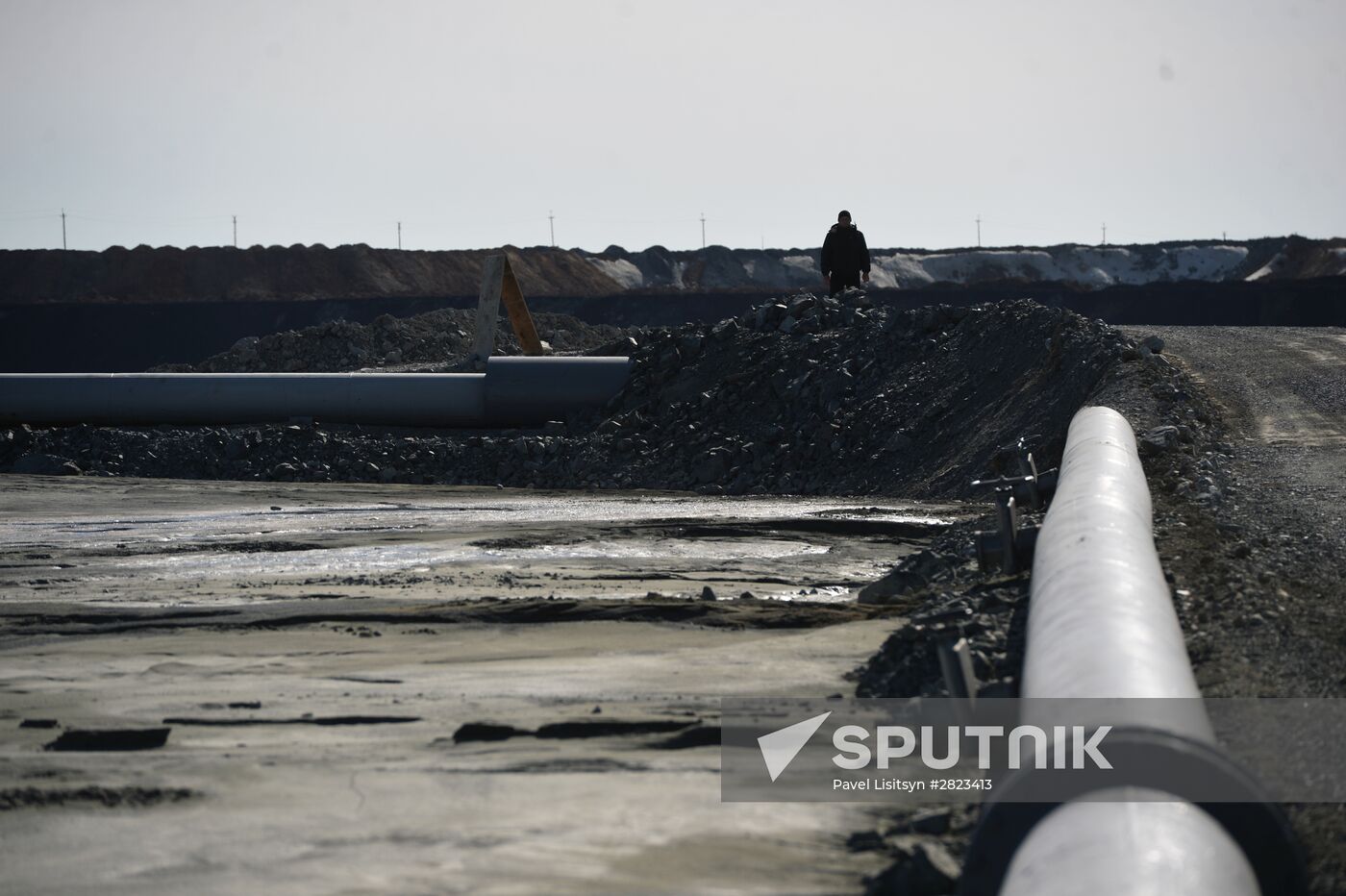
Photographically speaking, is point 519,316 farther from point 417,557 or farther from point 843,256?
point 417,557

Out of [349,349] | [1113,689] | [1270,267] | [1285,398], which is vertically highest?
[1270,267]

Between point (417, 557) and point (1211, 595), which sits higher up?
point (1211, 595)

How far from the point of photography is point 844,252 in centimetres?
1878

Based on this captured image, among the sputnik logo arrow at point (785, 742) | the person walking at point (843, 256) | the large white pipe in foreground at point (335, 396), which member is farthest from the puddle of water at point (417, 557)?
the person walking at point (843, 256)

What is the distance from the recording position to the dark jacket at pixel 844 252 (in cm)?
1842

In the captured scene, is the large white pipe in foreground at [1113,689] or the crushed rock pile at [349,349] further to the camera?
the crushed rock pile at [349,349]

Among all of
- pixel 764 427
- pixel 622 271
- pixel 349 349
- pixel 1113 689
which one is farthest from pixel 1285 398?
pixel 622 271

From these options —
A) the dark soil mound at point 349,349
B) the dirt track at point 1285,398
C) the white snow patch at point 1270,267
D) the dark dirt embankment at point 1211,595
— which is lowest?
the dark dirt embankment at point 1211,595

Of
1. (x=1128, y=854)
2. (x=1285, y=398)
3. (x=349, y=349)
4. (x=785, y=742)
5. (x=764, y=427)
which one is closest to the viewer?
(x=1128, y=854)

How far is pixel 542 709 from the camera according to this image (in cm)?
564

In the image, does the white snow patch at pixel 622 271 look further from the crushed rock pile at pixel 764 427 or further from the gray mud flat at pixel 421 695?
the gray mud flat at pixel 421 695

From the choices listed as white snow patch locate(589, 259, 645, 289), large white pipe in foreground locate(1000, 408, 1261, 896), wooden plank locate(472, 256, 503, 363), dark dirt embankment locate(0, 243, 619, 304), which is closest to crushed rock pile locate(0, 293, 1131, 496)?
wooden plank locate(472, 256, 503, 363)

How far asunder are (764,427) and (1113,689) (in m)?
13.0

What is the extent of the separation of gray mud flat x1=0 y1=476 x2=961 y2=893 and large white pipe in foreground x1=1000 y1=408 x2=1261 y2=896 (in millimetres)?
868
